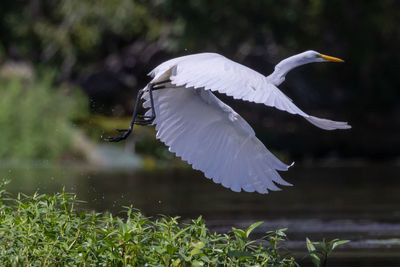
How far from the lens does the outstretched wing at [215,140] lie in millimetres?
6742

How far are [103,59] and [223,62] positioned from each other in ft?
76.0

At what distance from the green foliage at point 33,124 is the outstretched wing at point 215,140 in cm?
1230

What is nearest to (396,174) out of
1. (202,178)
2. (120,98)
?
(202,178)

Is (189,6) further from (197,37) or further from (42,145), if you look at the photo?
(42,145)

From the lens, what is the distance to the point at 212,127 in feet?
23.0

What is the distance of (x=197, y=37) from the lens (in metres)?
23.7

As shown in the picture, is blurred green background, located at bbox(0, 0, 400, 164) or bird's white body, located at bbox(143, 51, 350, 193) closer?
bird's white body, located at bbox(143, 51, 350, 193)

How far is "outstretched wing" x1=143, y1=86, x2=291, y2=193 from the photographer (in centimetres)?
674

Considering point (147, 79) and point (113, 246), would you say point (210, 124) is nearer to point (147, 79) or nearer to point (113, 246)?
point (113, 246)

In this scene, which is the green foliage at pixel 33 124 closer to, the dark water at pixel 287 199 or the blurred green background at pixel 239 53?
the blurred green background at pixel 239 53

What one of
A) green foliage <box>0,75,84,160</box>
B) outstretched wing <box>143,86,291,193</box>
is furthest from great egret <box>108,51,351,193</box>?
green foliage <box>0,75,84,160</box>

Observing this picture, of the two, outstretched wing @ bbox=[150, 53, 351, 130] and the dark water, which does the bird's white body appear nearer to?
outstretched wing @ bbox=[150, 53, 351, 130]

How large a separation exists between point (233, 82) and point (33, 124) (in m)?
14.0

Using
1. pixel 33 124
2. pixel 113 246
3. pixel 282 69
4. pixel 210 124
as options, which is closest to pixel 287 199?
pixel 282 69
